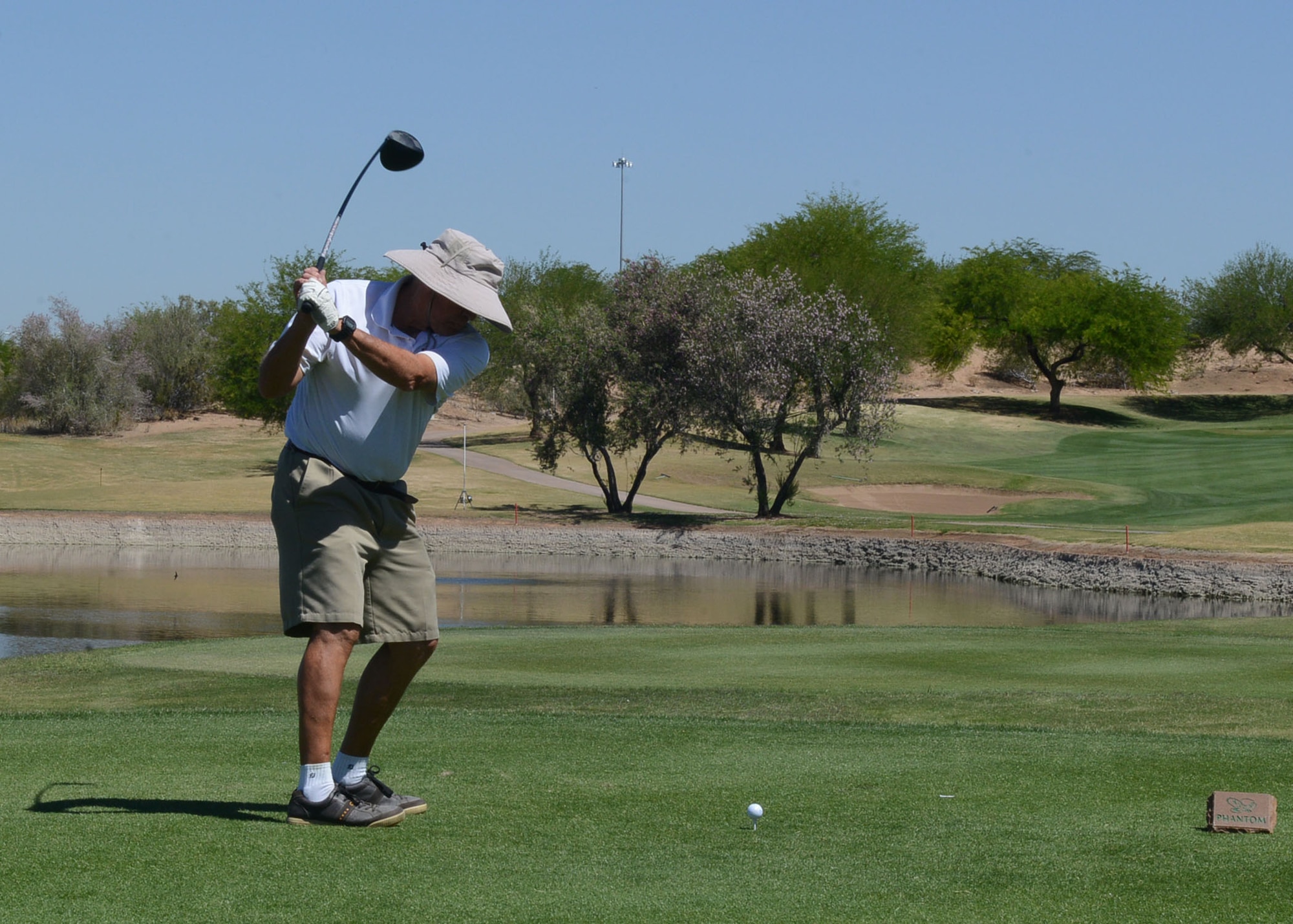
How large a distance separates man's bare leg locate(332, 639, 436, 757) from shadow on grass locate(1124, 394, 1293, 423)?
270 feet

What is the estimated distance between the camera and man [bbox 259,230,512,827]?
5047mm

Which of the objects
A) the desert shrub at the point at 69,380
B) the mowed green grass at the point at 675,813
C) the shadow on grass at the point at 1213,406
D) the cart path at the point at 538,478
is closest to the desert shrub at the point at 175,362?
the desert shrub at the point at 69,380

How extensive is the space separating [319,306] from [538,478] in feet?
168

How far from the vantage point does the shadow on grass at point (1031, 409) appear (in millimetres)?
77812

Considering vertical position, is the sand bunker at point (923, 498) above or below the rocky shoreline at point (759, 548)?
above

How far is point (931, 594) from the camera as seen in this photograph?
101 ft

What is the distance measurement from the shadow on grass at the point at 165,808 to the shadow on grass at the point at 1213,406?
8267 cm

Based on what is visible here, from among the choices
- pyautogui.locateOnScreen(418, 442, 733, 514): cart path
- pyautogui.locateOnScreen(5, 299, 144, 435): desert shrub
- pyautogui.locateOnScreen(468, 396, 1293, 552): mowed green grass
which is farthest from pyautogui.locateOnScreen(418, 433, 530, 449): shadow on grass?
A: pyautogui.locateOnScreen(5, 299, 144, 435): desert shrub

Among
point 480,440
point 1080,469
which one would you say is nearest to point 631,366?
point 1080,469

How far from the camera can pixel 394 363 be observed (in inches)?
194

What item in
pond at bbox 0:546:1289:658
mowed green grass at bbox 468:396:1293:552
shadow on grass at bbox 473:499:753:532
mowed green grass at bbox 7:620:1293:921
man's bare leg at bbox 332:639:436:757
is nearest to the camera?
mowed green grass at bbox 7:620:1293:921

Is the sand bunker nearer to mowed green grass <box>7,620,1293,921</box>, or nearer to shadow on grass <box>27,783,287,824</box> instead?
mowed green grass <box>7,620,1293,921</box>

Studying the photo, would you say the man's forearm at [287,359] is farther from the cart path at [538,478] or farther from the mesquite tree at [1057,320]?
the mesquite tree at [1057,320]

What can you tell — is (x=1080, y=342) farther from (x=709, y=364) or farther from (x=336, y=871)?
(x=336, y=871)
